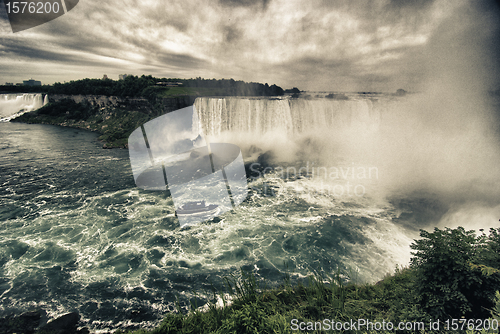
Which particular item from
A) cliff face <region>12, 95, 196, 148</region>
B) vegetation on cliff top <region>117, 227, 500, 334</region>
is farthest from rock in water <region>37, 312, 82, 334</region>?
cliff face <region>12, 95, 196, 148</region>

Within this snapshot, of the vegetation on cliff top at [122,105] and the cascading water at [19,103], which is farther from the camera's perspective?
the cascading water at [19,103]

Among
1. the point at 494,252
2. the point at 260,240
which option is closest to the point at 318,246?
the point at 260,240

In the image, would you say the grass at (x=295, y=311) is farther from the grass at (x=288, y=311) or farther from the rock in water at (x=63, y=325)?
the rock in water at (x=63, y=325)

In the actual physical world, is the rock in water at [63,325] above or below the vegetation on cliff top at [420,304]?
below

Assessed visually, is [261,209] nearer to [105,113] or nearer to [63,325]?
[63,325]

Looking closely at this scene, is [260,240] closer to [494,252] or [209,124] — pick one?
[494,252]

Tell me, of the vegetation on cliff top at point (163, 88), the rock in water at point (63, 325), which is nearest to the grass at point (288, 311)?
the rock in water at point (63, 325)
